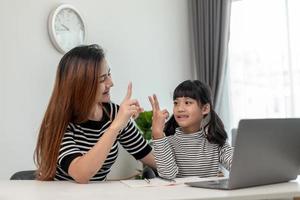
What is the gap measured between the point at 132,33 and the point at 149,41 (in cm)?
19

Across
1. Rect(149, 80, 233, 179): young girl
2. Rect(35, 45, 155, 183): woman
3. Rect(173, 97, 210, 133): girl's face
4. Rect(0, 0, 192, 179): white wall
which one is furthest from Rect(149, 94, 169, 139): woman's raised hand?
Rect(0, 0, 192, 179): white wall

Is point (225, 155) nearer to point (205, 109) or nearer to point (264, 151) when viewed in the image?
point (205, 109)

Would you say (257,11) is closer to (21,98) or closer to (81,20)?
(81,20)

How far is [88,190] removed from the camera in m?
1.22

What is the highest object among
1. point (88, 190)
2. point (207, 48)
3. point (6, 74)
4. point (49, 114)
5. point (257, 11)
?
point (257, 11)

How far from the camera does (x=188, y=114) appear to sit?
1848 mm

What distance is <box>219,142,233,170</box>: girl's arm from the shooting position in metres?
1.74

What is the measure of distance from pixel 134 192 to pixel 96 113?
65 cm

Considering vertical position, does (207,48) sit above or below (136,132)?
above

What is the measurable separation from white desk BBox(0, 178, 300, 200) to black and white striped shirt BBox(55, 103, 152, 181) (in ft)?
0.65

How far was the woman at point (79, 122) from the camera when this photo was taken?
57.1 inches

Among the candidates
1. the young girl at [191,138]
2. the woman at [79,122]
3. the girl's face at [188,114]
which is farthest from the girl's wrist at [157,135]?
the girl's face at [188,114]

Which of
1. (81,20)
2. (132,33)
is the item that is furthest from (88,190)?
(132,33)

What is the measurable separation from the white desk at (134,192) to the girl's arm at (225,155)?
0.42 metres
